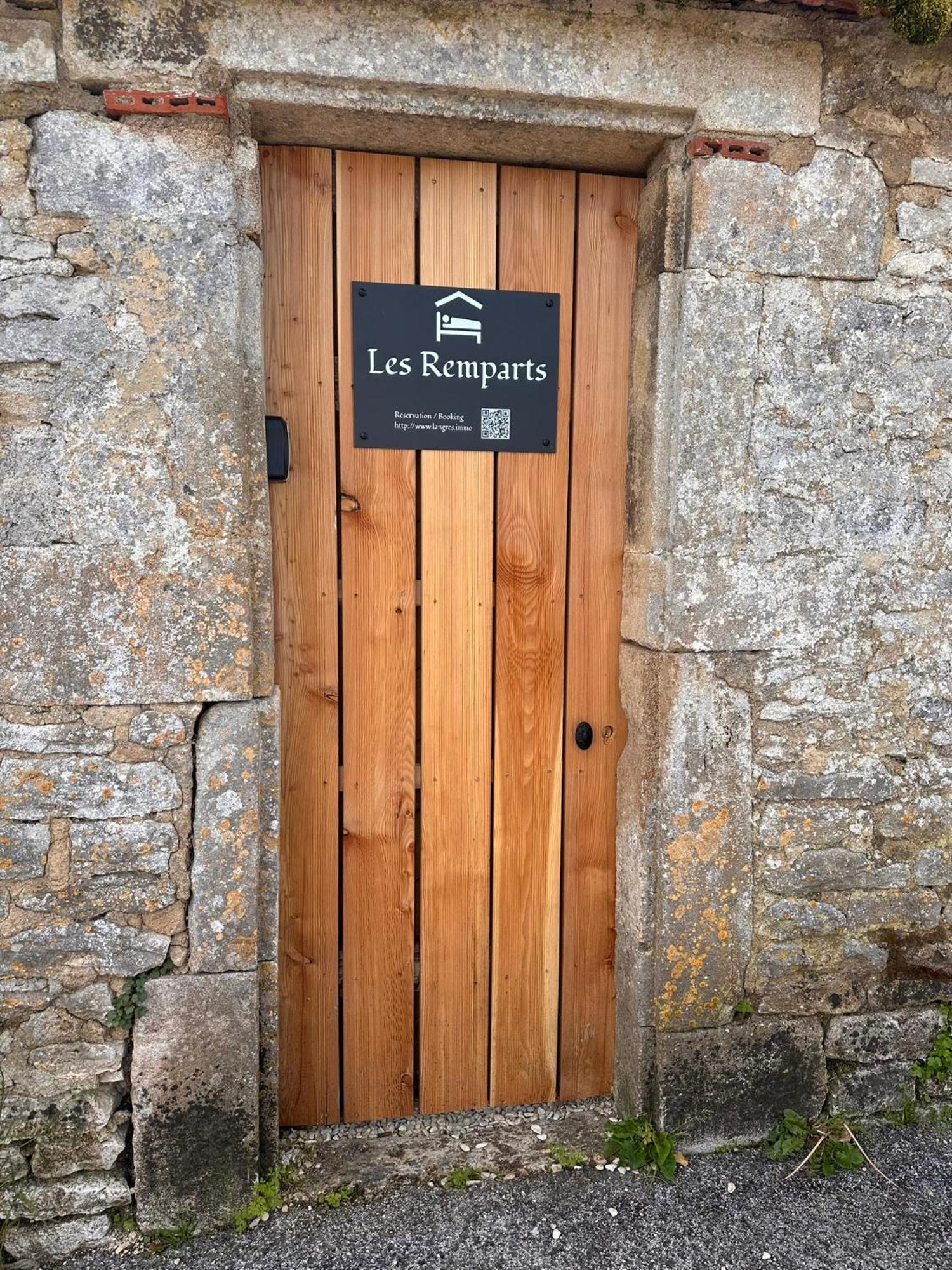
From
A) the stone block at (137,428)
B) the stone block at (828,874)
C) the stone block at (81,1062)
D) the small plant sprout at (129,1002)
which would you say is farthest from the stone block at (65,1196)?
the stone block at (828,874)

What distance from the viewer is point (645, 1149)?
2398 mm

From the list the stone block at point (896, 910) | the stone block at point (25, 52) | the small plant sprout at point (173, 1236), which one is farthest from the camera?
the stone block at point (896, 910)

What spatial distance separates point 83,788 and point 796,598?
1857 mm

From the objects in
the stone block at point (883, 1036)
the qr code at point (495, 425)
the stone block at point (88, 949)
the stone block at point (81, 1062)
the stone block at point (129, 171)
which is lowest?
the stone block at point (883, 1036)

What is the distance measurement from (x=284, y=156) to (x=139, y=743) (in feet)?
4.97

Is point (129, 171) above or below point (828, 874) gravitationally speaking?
above

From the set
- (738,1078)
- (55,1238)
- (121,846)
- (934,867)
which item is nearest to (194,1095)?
(55,1238)

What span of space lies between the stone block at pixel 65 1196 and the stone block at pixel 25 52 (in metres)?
2.52

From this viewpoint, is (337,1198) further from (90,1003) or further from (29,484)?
(29,484)

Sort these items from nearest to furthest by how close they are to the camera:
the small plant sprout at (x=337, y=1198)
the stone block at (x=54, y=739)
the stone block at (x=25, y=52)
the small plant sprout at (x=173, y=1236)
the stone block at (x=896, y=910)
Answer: the stone block at (x=25, y=52) < the stone block at (x=54, y=739) < the small plant sprout at (x=173, y=1236) < the small plant sprout at (x=337, y=1198) < the stone block at (x=896, y=910)

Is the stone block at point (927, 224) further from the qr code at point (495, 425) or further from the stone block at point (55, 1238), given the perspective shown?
the stone block at point (55, 1238)

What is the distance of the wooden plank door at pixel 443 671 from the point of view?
7.63 ft

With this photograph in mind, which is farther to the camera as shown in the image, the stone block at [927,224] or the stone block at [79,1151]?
the stone block at [927,224]

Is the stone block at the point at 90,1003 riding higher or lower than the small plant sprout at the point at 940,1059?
higher
